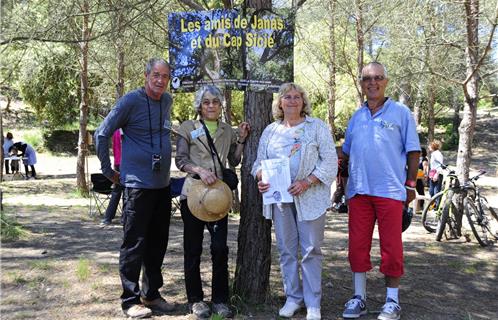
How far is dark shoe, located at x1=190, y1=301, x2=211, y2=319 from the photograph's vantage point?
12.6 ft

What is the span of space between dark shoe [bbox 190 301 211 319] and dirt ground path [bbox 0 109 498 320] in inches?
5.6

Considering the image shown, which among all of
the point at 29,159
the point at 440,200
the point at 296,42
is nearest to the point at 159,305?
the point at 296,42

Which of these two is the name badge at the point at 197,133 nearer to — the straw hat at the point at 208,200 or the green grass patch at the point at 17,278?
the straw hat at the point at 208,200

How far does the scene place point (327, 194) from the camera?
3801 mm

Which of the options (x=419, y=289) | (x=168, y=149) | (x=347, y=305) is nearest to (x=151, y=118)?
(x=168, y=149)

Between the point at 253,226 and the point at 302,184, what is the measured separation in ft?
2.40

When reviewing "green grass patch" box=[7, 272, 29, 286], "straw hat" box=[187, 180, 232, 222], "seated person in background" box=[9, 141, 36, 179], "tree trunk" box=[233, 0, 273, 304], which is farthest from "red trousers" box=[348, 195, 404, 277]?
"seated person in background" box=[9, 141, 36, 179]

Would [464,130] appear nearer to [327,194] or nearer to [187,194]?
[327,194]

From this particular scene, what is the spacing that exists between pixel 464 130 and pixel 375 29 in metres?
5.49

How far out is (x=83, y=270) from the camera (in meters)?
4.95

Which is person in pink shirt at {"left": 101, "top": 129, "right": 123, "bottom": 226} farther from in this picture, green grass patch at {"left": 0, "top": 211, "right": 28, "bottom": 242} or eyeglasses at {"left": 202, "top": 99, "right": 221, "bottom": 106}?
eyeglasses at {"left": 202, "top": 99, "right": 221, "bottom": 106}

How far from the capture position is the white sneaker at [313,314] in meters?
3.76

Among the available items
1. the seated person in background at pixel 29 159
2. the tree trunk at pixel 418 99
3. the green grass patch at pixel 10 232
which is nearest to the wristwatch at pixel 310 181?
the green grass patch at pixel 10 232

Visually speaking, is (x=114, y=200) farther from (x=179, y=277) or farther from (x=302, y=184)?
(x=302, y=184)
